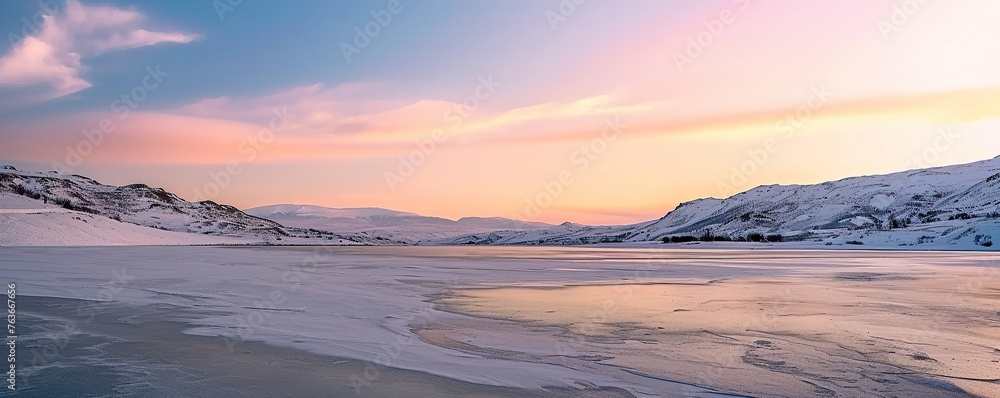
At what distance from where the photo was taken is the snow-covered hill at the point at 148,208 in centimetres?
9300

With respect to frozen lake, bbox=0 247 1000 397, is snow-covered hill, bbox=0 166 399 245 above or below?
above

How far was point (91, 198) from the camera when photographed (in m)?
110

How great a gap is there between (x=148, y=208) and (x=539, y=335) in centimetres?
11707

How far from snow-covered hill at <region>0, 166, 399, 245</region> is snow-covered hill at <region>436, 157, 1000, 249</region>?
3771 cm

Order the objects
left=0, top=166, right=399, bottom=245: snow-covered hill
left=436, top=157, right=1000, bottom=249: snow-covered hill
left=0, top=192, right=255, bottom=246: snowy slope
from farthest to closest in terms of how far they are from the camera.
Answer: left=0, top=166, right=399, bottom=245: snow-covered hill < left=436, top=157, right=1000, bottom=249: snow-covered hill < left=0, top=192, right=255, bottom=246: snowy slope

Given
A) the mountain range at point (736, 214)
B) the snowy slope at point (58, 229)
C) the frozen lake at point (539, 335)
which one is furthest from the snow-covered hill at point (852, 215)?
the snowy slope at point (58, 229)

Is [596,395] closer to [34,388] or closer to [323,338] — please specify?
[323,338]

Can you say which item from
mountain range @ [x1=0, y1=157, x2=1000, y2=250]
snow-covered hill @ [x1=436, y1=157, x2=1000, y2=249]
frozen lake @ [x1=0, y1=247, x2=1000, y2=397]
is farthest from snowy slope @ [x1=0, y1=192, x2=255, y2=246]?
snow-covered hill @ [x1=436, y1=157, x2=1000, y2=249]

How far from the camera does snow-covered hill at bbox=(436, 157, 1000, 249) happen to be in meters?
60.4

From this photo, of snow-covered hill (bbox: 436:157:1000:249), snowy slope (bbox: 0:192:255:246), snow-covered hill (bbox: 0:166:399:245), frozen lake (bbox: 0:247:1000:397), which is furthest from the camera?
snow-covered hill (bbox: 0:166:399:245)

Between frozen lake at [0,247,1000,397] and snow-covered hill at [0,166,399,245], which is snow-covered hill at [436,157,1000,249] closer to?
snow-covered hill at [0,166,399,245]

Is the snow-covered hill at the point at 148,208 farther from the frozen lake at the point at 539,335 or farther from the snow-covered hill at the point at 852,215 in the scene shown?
the frozen lake at the point at 539,335

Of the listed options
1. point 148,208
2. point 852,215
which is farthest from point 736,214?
point 148,208

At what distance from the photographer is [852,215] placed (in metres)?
101
